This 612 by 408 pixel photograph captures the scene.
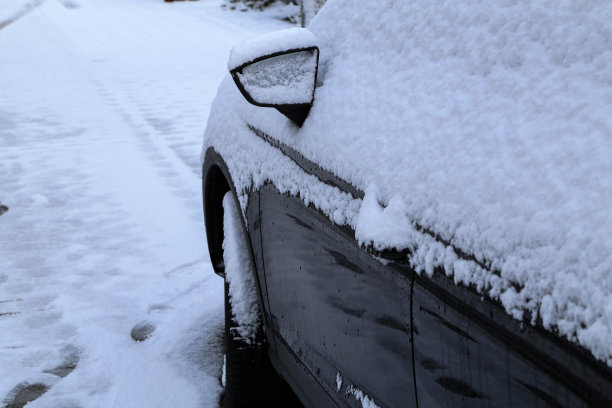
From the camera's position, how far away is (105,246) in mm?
4027

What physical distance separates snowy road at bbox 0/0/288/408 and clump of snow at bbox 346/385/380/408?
44.9 inches

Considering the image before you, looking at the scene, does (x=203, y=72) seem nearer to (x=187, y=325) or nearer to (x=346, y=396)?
(x=187, y=325)

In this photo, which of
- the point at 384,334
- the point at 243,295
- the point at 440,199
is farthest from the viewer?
the point at 243,295

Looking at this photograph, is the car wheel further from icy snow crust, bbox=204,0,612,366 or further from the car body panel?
icy snow crust, bbox=204,0,612,366

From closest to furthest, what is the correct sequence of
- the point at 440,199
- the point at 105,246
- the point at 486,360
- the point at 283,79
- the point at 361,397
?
the point at 486,360 < the point at 440,199 < the point at 361,397 < the point at 283,79 < the point at 105,246

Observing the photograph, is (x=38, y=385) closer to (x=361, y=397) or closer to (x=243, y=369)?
(x=243, y=369)

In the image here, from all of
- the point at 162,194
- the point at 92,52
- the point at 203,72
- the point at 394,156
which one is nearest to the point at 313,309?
the point at 394,156

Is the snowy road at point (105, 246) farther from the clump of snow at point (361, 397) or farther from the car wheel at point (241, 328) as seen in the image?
the clump of snow at point (361, 397)

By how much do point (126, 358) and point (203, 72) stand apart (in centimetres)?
899

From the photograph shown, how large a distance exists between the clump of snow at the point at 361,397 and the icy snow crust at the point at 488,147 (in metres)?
0.41

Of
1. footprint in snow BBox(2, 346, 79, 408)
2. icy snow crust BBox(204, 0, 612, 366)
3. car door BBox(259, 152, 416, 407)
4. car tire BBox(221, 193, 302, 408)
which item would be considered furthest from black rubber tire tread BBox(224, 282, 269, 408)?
icy snow crust BBox(204, 0, 612, 366)

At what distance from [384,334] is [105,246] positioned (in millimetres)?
3038

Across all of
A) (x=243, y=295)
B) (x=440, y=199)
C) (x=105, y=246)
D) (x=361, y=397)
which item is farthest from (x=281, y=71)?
(x=105, y=246)

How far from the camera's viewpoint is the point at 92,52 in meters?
14.0
